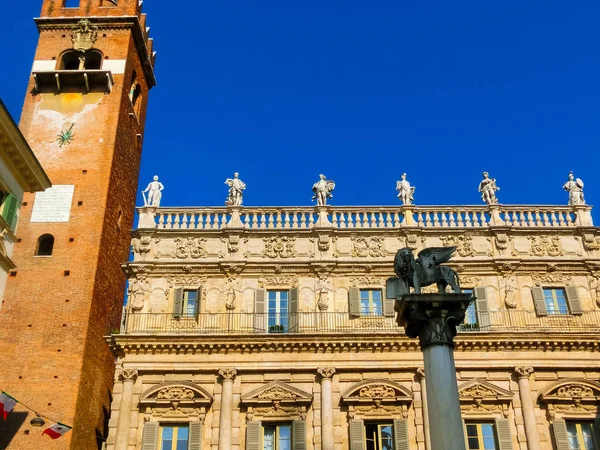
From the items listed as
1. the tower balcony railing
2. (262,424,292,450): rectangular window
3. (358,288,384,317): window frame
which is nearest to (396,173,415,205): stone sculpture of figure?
the tower balcony railing

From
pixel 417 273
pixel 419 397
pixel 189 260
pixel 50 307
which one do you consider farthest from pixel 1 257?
pixel 419 397

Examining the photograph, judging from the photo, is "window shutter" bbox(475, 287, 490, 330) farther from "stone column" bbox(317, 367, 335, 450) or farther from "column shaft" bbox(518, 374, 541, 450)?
"stone column" bbox(317, 367, 335, 450)

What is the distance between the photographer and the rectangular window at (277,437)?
83.7 ft

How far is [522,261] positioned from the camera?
29219 millimetres

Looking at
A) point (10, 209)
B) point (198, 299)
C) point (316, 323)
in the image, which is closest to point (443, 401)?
point (316, 323)

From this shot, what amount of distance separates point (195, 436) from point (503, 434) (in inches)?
453

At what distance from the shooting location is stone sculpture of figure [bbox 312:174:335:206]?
3089 cm

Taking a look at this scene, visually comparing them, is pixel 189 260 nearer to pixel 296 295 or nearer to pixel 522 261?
pixel 296 295

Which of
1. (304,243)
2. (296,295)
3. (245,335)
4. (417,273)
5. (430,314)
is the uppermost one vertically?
(304,243)

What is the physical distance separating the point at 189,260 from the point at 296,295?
488 cm

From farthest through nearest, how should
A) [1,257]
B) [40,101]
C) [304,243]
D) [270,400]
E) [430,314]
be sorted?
[40,101]
[304,243]
[270,400]
[1,257]
[430,314]

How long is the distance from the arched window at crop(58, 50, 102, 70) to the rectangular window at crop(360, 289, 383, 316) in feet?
58.3

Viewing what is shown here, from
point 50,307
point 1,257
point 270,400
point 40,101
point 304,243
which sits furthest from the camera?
point 40,101

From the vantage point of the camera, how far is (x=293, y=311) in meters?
28.2
